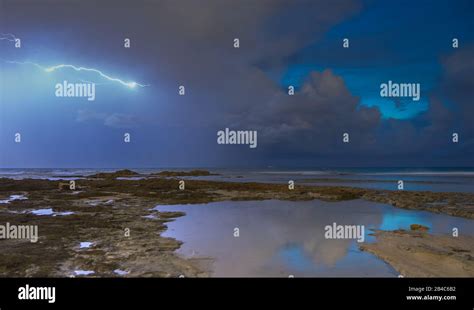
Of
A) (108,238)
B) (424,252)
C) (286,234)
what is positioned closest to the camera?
(424,252)

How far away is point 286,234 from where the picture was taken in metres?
10.5

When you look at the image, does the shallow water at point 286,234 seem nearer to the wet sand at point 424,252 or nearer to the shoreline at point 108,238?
the wet sand at point 424,252

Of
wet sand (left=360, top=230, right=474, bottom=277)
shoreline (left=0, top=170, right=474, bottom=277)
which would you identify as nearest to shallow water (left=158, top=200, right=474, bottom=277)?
wet sand (left=360, top=230, right=474, bottom=277)

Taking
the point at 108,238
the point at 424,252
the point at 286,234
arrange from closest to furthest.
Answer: the point at 424,252 < the point at 108,238 < the point at 286,234

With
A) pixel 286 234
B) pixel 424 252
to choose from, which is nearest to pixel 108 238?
pixel 286 234

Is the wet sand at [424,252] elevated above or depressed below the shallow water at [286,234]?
above

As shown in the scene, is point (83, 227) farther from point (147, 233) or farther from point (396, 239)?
point (396, 239)

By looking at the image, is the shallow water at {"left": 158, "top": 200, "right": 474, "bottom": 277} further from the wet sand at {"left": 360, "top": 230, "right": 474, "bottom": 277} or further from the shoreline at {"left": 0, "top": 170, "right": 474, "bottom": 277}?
the shoreline at {"left": 0, "top": 170, "right": 474, "bottom": 277}

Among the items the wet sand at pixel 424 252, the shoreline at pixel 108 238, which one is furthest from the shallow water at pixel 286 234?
the shoreline at pixel 108 238

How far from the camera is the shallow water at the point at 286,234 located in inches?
286

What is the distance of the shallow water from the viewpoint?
23.8 ft

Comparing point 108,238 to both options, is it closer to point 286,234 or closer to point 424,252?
point 286,234

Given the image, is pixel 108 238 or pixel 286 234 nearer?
pixel 108 238
